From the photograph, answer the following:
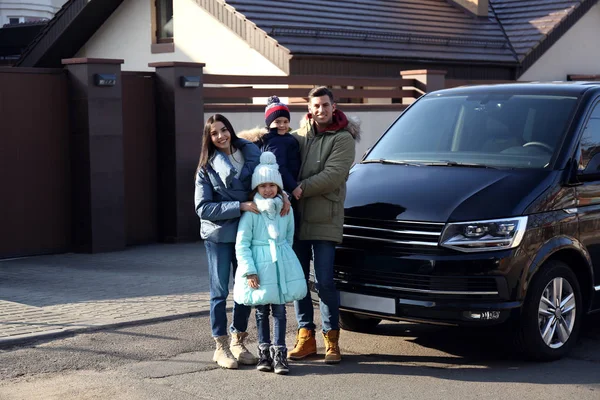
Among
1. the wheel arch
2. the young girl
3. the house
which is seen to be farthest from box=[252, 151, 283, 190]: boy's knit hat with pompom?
the house

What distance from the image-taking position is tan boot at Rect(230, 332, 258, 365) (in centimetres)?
698

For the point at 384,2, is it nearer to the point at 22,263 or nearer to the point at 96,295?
the point at 22,263

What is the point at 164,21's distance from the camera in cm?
2055

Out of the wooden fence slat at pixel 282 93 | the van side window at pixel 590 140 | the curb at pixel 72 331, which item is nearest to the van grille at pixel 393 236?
the van side window at pixel 590 140

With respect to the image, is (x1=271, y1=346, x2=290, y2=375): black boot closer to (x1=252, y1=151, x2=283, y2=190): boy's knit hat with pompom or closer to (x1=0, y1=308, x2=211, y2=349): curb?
(x1=252, y1=151, x2=283, y2=190): boy's knit hat with pompom

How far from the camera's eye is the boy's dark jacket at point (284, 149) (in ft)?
23.0

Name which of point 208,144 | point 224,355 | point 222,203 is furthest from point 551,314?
point 208,144

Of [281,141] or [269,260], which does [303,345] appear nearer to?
[269,260]

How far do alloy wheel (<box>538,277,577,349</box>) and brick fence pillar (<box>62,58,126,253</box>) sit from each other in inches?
264

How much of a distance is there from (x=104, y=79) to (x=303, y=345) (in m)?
6.13

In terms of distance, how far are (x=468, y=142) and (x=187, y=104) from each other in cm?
615

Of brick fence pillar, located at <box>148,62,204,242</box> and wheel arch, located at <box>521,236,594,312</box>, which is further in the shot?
brick fence pillar, located at <box>148,62,204,242</box>

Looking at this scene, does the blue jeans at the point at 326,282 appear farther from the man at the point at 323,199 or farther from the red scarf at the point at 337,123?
the red scarf at the point at 337,123

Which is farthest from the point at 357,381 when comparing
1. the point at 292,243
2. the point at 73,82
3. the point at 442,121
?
the point at 73,82
